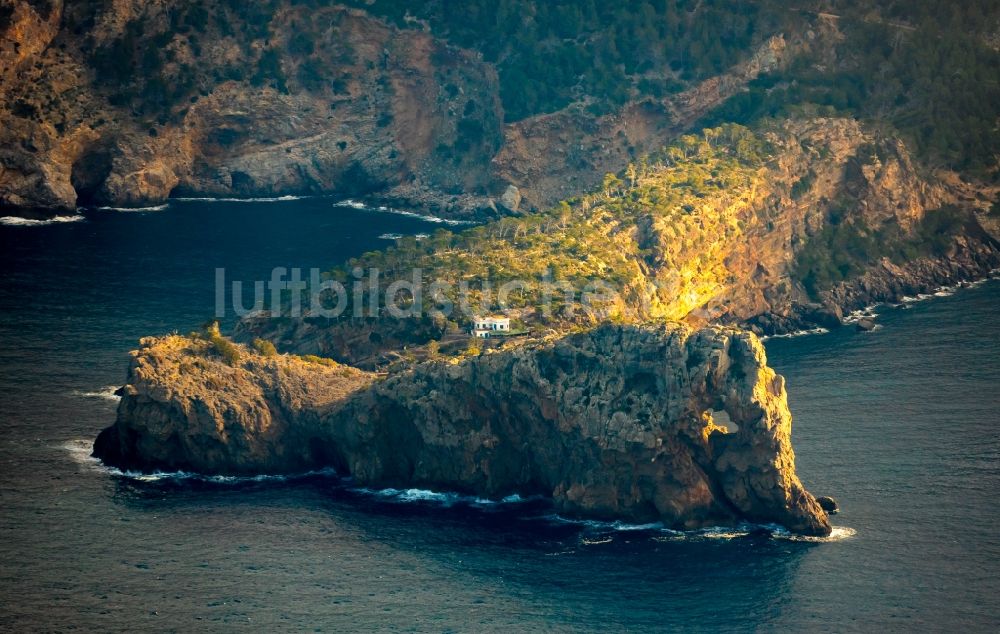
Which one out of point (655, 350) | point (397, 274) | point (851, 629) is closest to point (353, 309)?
point (397, 274)

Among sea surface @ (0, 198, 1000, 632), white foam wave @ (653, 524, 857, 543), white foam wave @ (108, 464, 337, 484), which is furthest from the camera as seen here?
white foam wave @ (108, 464, 337, 484)

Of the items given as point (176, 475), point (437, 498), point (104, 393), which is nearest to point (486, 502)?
point (437, 498)

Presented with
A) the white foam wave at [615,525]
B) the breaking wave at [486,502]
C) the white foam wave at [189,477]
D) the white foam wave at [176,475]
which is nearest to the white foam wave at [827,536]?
the breaking wave at [486,502]

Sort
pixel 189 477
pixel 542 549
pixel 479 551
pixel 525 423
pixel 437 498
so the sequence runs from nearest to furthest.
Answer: pixel 479 551 < pixel 542 549 < pixel 525 423 < pixel 437 498 < pixel 189 477

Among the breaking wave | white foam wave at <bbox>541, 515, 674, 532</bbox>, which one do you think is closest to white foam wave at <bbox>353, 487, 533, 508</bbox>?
the breaking wave

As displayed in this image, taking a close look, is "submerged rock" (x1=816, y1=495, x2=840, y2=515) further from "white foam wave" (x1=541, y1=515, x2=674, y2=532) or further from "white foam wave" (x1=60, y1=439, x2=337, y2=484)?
"white foam wave" (x1=60, y1=439, x2=337, y2=484)

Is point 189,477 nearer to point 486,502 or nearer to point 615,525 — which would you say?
point 486,502

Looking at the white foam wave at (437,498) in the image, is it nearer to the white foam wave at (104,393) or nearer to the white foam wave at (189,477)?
the white foam wave at (189,477)
